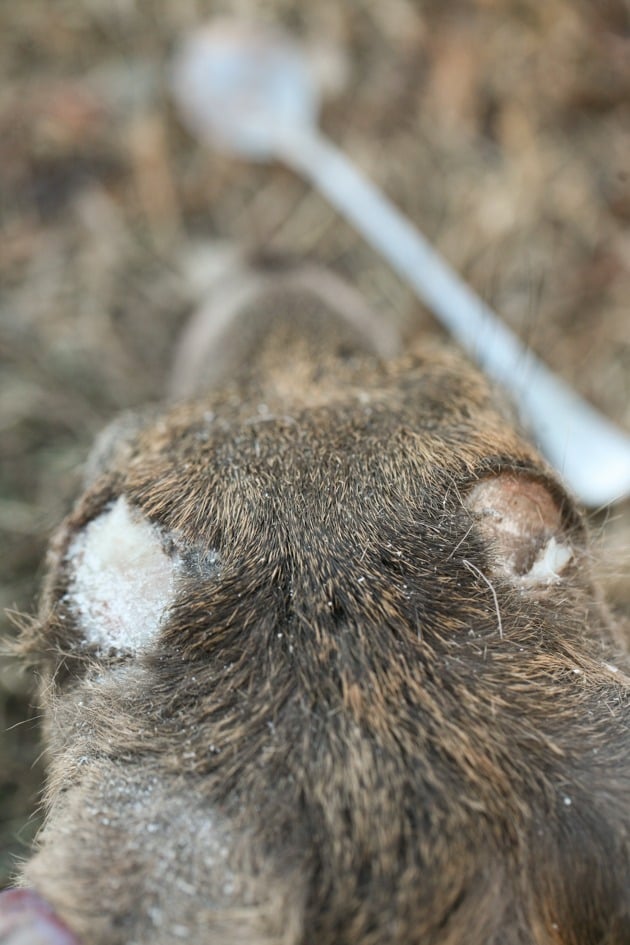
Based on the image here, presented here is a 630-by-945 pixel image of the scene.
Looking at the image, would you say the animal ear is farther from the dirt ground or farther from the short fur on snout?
the dirt ground

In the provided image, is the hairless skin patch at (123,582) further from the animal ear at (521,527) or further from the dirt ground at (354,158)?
the dirt ground at (354,158)

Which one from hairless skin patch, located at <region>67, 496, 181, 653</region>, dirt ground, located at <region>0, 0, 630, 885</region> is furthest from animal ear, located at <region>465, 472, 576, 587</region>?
dirt ground, located at <region>0, 0, 630, 885</region>

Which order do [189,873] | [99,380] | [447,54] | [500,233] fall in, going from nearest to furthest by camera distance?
[189,873] → [99,380] → [500,233] → [447,54]

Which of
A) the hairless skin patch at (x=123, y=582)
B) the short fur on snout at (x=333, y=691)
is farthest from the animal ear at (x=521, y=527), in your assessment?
the hairless skin patch at (x=123, y=582)

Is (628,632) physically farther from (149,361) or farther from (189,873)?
(149,361)

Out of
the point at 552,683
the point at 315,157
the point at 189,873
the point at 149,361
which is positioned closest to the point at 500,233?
the point at 315,157

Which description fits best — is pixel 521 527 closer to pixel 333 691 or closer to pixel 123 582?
pixel 333 691
